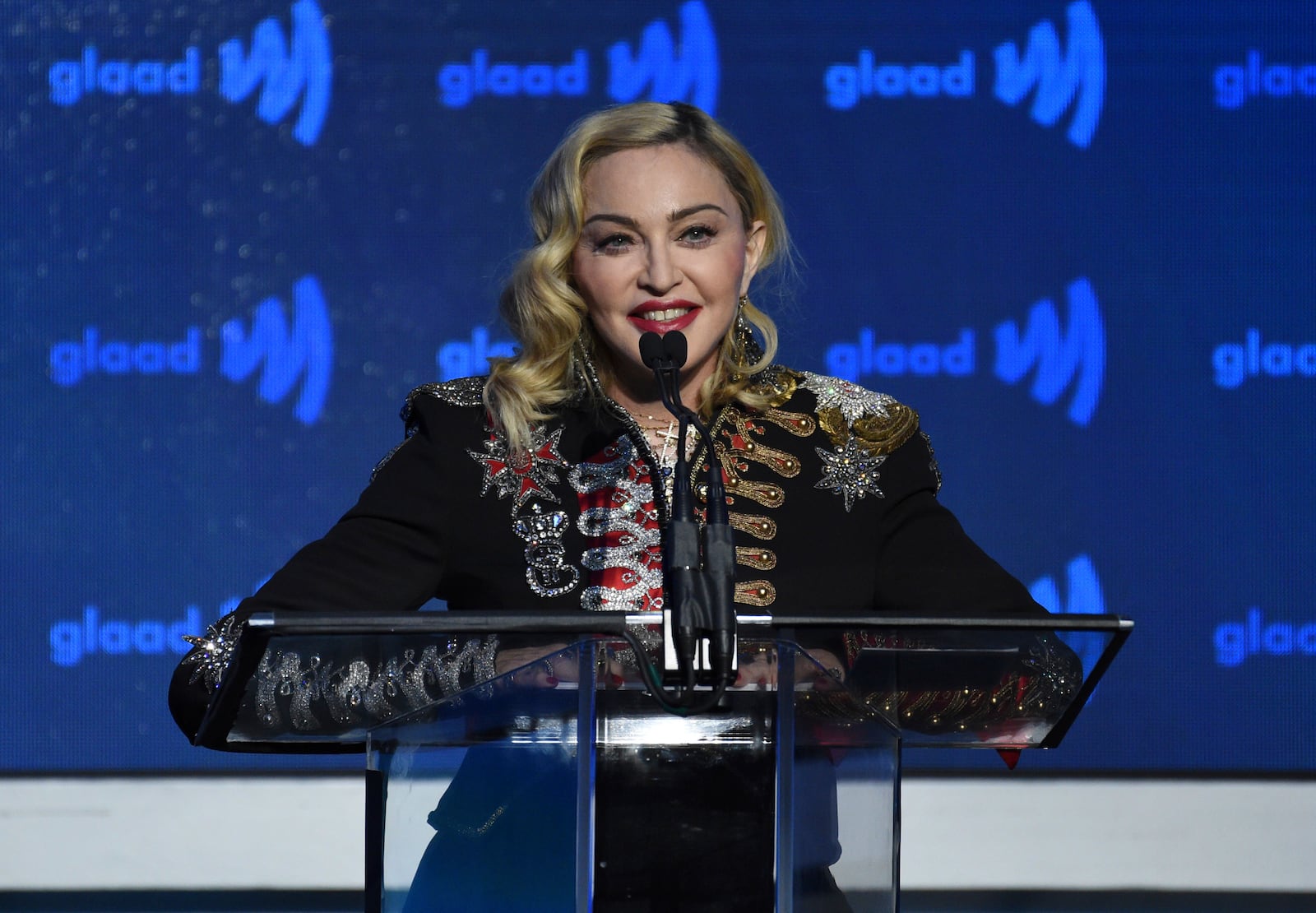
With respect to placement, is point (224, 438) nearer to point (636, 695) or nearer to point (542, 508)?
point (542, 508)

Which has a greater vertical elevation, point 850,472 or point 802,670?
point 850,472

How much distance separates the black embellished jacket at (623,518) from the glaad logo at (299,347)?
90 cm

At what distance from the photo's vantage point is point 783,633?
977 millimetres

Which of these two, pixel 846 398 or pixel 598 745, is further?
pixel 846 398

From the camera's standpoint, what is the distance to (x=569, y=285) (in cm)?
179

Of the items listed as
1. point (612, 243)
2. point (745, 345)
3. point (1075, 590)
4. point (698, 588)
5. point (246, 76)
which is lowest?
point (1075, 590)

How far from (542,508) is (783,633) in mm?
694

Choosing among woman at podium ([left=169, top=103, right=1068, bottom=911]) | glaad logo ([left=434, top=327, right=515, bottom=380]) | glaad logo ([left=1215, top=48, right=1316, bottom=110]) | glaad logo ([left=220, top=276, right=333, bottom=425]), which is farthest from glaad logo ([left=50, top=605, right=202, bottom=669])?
glaad logo ([left=1215, top=48, right=1316, bottom=110])

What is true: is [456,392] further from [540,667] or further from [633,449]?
[540,667]

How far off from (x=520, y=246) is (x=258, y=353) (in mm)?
512

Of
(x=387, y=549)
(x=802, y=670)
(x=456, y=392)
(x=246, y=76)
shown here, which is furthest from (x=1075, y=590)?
(x=246, y=76)

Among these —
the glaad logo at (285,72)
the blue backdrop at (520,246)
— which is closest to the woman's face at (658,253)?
the blue backdrop at (520,246)

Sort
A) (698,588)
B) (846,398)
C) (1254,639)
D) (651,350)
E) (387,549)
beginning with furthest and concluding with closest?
(1254,639) < (846,398) < (387,549) < (651,350) < (698,588)

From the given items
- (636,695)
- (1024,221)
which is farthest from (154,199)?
(636,695)
